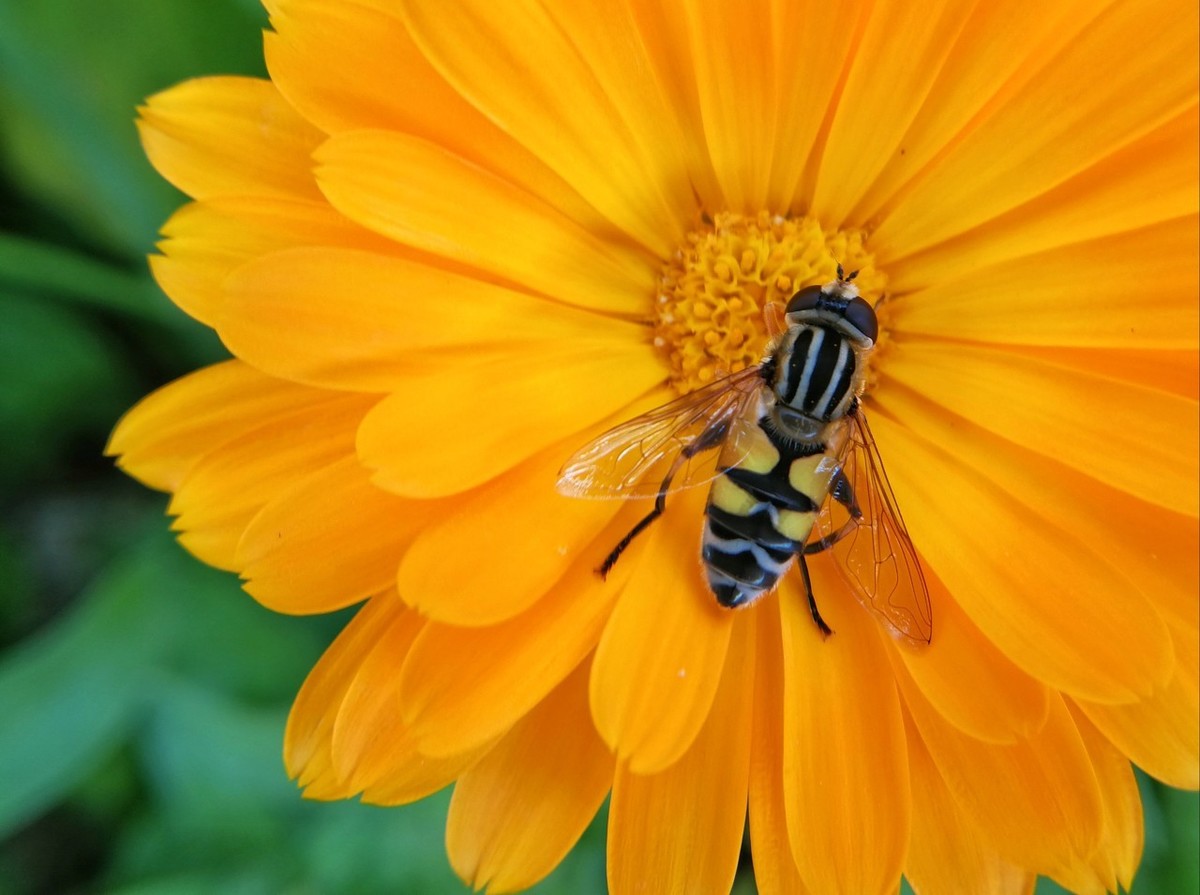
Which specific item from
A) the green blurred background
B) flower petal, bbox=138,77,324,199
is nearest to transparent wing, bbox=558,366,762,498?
flower petal, bbox=138,77,324,199

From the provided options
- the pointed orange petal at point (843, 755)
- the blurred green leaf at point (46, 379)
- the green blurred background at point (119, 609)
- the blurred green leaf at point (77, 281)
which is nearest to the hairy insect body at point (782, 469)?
the pointed orange petal at point (843, 755)

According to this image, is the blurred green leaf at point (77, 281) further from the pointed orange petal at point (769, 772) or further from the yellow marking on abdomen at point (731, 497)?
the pointed orange petal at point (769, 772)

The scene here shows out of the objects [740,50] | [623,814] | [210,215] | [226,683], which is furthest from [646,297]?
[226,683]

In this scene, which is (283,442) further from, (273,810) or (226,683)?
(273,810)

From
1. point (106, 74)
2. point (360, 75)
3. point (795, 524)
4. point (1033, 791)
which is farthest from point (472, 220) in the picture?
point (1033, 791)

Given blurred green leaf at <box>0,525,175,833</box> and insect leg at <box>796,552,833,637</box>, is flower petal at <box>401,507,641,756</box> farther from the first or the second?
blurred green leaf at <box>0,525,175,833</box>

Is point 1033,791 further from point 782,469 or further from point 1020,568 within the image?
point 782,469
